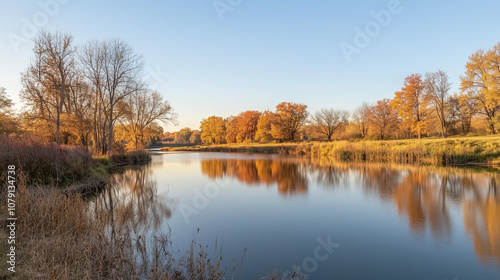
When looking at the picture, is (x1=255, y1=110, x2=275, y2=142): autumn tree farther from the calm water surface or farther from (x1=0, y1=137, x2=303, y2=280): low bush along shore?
(x1=0, y1=137, x2=303, y2=280): low bush along shore

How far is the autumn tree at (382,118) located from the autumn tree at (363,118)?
1548 mm

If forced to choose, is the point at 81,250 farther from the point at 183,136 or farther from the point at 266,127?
the point at 183,136

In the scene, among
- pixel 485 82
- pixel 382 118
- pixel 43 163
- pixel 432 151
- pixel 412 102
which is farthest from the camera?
pixel 382 118

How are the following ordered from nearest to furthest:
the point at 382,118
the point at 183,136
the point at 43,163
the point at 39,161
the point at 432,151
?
the point at 39,161 → the point at 43,163 → the point at 432,151 → the point at 382,118 → the point at 183,136

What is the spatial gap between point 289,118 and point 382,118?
15692 millimetres

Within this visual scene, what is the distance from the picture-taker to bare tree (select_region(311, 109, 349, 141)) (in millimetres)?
48562

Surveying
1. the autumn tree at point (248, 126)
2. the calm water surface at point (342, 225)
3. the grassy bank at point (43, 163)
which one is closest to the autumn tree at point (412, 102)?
the calm water surface at point (342, 225)

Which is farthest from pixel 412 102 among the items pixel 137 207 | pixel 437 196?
pixel 137 207

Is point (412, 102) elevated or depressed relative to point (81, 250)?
elevated

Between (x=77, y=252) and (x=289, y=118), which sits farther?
(x=289, y=118)

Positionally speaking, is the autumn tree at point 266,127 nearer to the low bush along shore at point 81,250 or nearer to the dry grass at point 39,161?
the dry grass at point 39,161

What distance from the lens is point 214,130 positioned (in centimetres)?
6806

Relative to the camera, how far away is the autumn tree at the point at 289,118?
49125mm

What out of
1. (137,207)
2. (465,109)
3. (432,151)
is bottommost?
(137,207)
